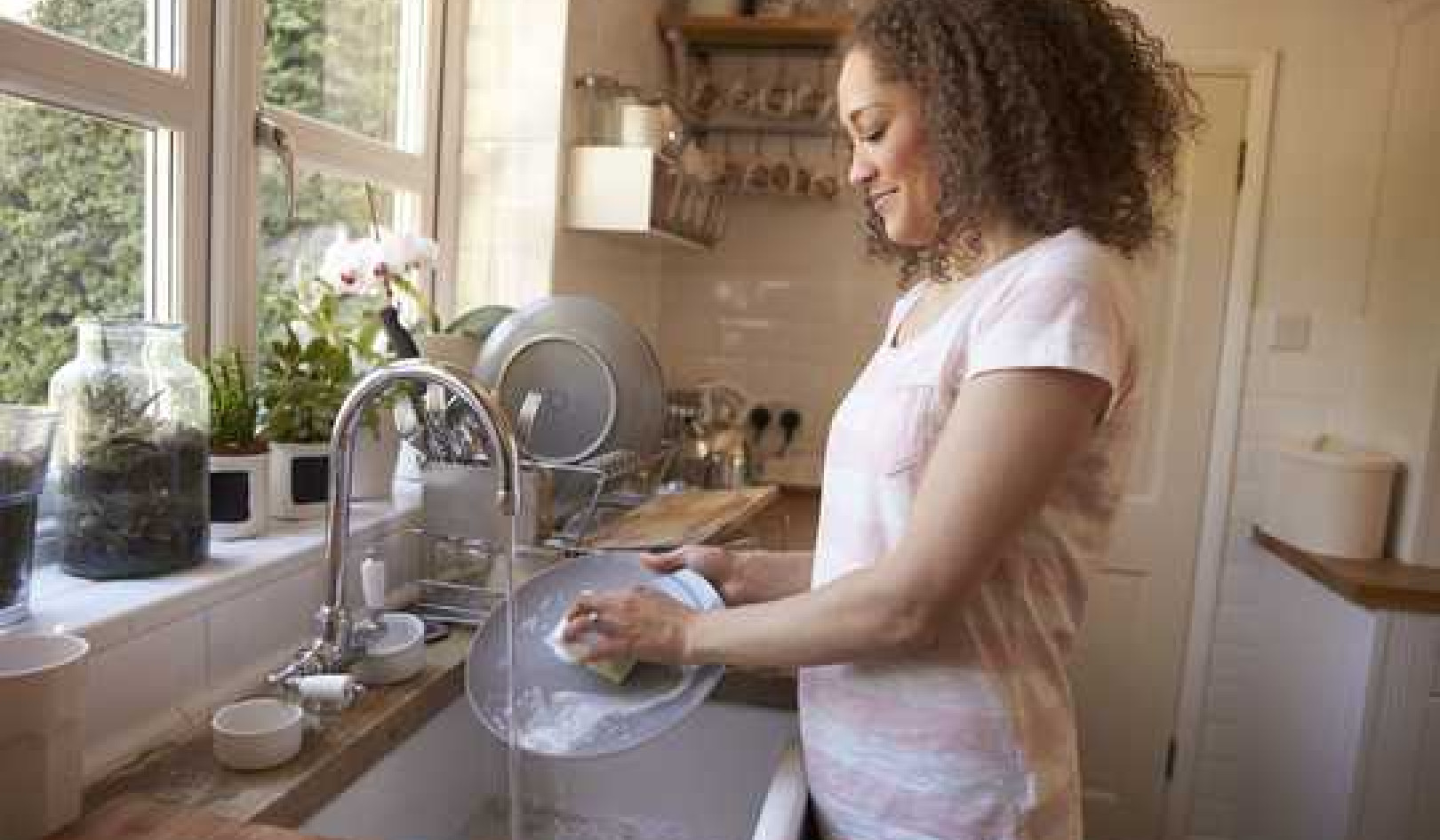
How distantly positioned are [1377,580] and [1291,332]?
68 cm

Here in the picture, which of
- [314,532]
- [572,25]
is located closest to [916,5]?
[314,532]

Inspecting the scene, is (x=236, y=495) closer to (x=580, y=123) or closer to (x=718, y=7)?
(x=580, y=123)

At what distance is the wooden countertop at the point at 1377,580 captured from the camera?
6.21ft

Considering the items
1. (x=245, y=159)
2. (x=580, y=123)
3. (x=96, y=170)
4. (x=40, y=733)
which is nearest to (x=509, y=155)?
(x=580, y=123)

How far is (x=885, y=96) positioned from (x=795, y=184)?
1750 mm

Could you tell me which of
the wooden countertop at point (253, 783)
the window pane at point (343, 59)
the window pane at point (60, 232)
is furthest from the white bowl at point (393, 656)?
the window pane at point (343, 59)

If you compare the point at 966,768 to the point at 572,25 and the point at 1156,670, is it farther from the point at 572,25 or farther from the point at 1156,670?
the point at 1156,670

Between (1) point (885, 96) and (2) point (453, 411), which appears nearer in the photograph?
(1) point (885, 96)

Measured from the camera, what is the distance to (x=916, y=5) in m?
0.79

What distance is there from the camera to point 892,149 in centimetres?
82

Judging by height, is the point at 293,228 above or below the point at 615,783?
above

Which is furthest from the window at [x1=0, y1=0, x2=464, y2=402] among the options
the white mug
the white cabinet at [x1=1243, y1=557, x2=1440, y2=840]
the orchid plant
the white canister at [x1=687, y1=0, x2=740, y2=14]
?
the white cabinet at [x1=1243, y1=557, x2=1440, y2=840]

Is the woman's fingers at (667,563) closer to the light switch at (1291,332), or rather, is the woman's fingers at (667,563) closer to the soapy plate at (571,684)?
the soapy plate at (571,684)

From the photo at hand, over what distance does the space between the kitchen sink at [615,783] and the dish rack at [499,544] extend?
15 cm
